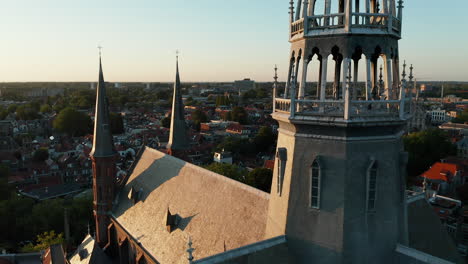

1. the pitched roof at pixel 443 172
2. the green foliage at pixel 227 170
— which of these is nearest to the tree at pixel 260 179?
the green foliage at pixel 227 170

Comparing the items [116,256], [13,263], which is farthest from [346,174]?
[13,263]

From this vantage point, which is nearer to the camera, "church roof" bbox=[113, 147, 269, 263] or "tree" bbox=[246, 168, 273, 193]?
"church roof" bbox=[113, 147, 269, 263]

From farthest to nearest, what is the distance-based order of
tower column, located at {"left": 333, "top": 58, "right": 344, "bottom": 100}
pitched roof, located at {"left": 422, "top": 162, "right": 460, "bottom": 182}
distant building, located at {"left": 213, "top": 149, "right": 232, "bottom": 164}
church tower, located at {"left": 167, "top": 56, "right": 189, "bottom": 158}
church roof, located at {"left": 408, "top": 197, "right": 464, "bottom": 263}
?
distant building, located at {"left": 213, "top": 149, "right": 232, "bottom": 164}, pitched roof, located at {"left": 422, "top": 162, "right": 460, "bottom": 182}, church tower, located at {"left": 167, "top": 56, "right": 189, "bottom": 158}, church roof, located at {"left": 408, "top": 197, "right": 464, "bottom": 263}, tower column, located at {"left": 333, "top": 58, "right": 344, "bottom": 100}

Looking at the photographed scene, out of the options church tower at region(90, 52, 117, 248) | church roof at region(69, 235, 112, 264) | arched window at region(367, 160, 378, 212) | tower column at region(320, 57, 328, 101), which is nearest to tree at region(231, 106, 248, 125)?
church tower at region(90, 52, 117, 248)

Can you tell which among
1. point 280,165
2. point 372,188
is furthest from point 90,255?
point 372,188

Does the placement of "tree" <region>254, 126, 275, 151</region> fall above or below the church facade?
below

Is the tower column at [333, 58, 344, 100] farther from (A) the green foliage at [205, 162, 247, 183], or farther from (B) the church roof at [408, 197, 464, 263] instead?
(A) the green foliage at [205, 162, 247, 183]

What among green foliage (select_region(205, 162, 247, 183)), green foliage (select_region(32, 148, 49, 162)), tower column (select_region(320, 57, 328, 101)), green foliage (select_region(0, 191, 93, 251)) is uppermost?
tower column (select_region(320, 57, 328, 101))

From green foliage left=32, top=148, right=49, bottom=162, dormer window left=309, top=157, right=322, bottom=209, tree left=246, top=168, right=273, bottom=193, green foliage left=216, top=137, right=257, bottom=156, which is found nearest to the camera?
dormer window left=309, top=157, right=322, bottom=209
